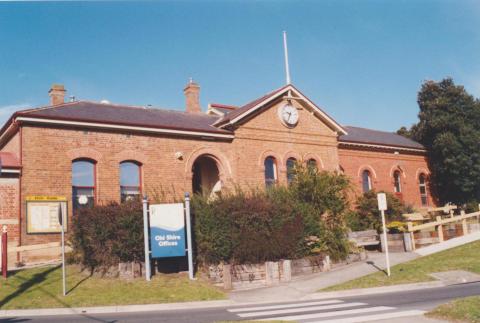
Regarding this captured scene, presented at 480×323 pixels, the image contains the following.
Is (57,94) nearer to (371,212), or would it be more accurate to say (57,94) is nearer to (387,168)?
(371,212)

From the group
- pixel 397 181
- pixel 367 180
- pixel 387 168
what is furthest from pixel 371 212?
pixel 397 181

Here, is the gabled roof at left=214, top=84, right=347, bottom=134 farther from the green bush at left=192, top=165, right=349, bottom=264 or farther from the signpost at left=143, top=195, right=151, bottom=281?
the signpost at left=143, top=195, right=151, bottom=281

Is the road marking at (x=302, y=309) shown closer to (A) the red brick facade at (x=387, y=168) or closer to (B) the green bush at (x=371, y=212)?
(B) the green bush at (x=371, y=212)

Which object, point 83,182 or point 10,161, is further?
point 83,182

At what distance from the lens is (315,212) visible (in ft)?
64.8

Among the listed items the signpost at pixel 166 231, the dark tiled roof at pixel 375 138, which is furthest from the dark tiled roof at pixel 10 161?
the dark tiled roof at pixel 375 138

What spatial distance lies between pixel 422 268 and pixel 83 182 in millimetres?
13999

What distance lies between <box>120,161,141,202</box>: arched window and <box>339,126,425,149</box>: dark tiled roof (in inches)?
546

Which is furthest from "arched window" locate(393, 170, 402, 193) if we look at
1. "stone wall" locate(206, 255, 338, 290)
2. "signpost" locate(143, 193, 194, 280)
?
"signpost" locate(143, 193, 194, 280)

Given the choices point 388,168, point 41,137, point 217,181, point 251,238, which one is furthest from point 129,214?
point 388,168

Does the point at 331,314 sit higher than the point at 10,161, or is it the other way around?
the point at 10,161

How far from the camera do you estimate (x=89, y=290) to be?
14.5 meters

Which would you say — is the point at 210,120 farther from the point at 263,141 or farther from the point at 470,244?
the point at 470,244

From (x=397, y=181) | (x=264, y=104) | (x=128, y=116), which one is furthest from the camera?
(x=397, y=181)
